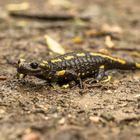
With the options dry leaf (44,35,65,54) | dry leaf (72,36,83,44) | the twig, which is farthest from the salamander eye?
the twig

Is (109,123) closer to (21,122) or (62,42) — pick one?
(21,122)

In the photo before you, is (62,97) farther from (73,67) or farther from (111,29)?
(111,29)

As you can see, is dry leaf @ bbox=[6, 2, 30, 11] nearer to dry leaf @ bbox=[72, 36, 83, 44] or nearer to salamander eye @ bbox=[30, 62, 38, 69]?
dry leaf @ bbox=[72, 36, 83, 44]

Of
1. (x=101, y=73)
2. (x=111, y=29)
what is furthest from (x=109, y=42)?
(x=101, y=73)

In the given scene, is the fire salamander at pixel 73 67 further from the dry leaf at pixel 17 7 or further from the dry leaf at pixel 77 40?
the dry leaf at pixel 17 7

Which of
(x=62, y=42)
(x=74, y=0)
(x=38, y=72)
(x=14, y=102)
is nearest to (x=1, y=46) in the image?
(x=62, y=42)

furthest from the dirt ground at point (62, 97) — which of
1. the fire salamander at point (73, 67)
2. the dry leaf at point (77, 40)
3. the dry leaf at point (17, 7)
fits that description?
the dry leaf at point (17, 7)
